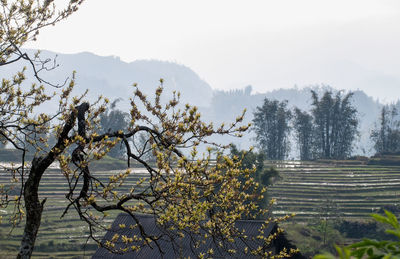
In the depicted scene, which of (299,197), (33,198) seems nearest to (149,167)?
(33,198)

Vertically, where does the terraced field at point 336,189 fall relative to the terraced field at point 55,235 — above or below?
above

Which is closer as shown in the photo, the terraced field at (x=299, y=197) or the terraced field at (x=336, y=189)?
the terraced field at (x=299, y=197)

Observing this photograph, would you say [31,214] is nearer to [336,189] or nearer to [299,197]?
[299,197]

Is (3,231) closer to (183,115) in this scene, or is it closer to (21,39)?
(21,39)

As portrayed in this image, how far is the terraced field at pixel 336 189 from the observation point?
5156cm

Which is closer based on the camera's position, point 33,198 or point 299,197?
point 33,198

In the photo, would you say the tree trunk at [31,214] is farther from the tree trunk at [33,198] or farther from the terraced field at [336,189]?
the terraced field at [336,189]

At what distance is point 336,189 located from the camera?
59375 millimetres

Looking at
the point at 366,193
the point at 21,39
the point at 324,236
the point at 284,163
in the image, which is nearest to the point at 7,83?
the point at 21,39

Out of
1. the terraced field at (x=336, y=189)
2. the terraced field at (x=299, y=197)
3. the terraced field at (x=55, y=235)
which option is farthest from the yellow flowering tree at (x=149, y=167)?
the terraced field at (x=336, y=189)

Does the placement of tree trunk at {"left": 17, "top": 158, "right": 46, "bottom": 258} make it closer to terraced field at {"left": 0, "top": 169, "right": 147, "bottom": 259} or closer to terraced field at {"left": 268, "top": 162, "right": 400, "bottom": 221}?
terraced field at {"left": 0, "top": 169, "right": 147, "bottom": 259}

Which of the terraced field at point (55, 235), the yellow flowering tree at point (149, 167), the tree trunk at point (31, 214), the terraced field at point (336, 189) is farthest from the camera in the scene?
the terraced field at point (336, 189)

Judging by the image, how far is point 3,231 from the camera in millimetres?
42562

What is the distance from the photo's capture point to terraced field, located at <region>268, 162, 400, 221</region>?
5156cm
